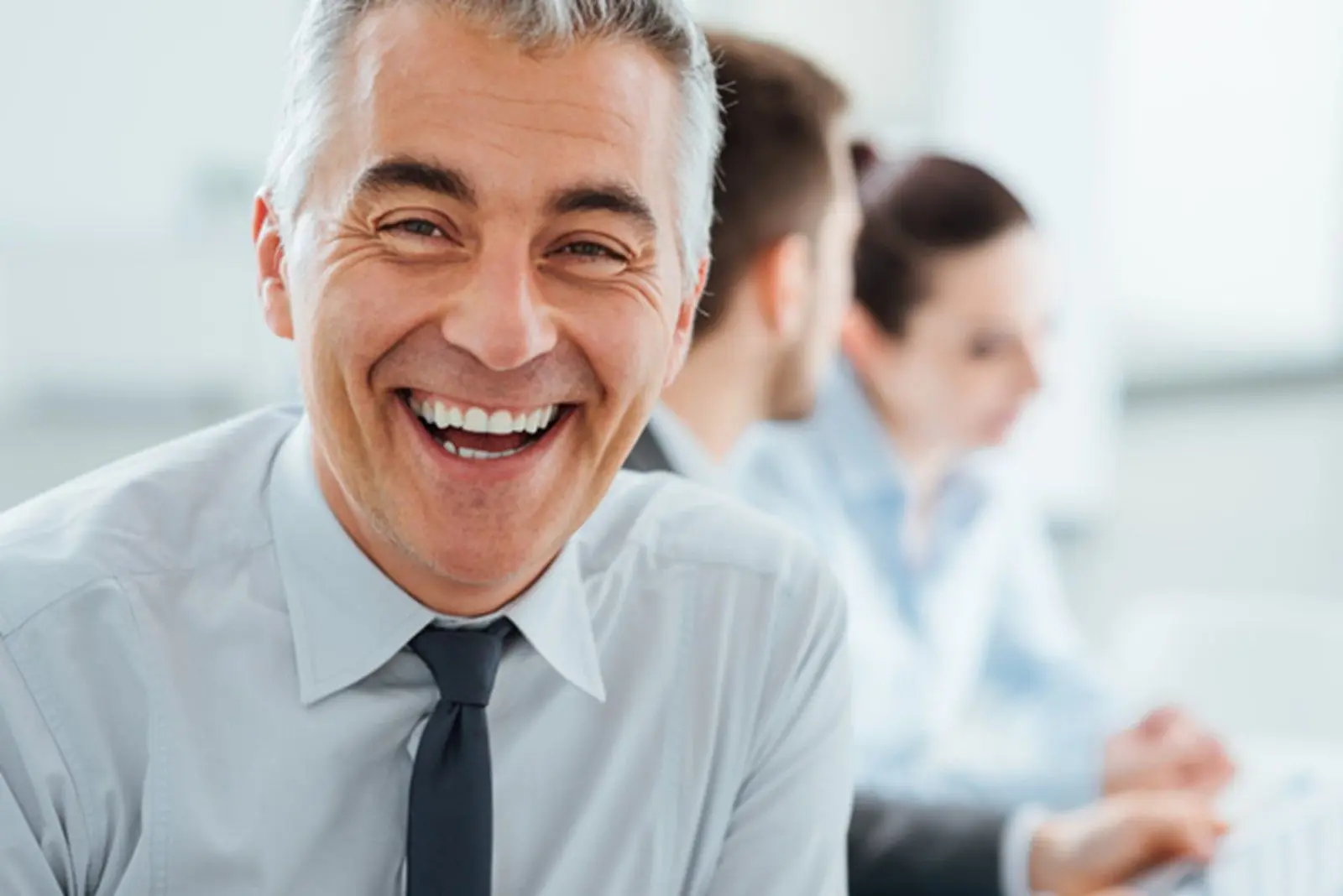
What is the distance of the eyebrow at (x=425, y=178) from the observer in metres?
1.10

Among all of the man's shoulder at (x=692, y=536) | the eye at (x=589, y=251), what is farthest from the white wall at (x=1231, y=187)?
the eye at (x=589, y=251)

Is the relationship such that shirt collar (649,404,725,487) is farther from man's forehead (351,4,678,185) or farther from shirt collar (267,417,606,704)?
man's forehead (351,4,678,185)

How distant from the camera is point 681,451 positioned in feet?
5.80

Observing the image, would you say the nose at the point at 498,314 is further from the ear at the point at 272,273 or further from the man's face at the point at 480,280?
the ear at the point at 272,273

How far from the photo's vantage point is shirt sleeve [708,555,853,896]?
4.39ft

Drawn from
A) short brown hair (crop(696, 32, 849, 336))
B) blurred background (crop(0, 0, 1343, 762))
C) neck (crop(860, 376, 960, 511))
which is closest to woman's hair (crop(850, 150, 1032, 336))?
neck (crop(860, 376, 960, 511))

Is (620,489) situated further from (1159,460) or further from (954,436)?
(1159,460)

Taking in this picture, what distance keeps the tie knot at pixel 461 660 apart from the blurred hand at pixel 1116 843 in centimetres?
88

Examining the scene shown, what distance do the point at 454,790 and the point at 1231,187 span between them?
4537 mm

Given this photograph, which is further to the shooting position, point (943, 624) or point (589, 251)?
point (943, 624)

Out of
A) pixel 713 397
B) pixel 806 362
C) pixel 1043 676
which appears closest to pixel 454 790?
pixel 713 397

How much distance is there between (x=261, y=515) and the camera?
1.27 m

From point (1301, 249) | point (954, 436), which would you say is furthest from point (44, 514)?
point (1301, 249)

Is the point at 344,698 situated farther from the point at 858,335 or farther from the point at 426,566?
the point at 858,335
